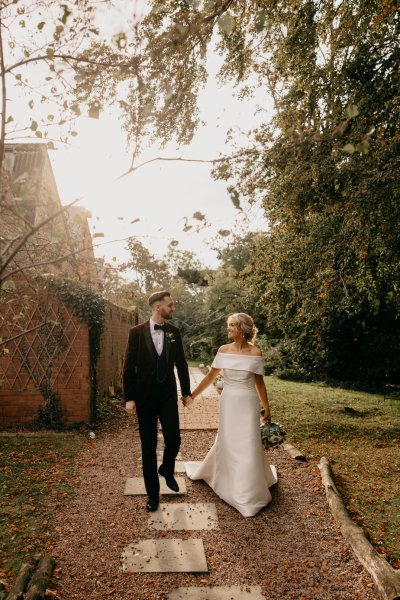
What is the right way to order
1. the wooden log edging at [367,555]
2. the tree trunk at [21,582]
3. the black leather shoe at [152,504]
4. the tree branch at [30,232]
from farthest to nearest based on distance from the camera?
the black leather shoe at [152,504]
the wooden log edging at [367,555]
the tree trunk at [21,582]
the tree branch at [30,232]

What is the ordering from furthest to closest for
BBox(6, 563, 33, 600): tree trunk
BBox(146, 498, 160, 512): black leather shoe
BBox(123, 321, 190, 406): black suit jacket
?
BBox(123, 321, 190, 406): black suit jacket
BBox(146, 498, 160, 512): black leather shoe
BBox(6, 563, 33, 600): tree trunk

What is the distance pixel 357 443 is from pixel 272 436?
1798 mm

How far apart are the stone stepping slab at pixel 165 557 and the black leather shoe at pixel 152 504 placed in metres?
0.64

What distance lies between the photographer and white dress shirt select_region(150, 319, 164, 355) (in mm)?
4761

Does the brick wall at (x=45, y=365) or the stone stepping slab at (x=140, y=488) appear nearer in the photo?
the stone stepping slab at (x=140, y=488)

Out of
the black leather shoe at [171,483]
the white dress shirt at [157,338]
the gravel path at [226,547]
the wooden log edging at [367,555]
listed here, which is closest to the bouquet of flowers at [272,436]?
the gravel path at [226,547]

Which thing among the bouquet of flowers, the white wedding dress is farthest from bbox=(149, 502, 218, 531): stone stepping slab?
the bouquet of flowers

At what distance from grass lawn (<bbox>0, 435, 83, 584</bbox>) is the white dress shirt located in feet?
6.12

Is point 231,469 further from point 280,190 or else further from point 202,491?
point 280,190

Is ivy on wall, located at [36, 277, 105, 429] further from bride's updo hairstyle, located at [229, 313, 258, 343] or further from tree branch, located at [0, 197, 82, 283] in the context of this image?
tree branch, located at [0, 197, 82, 283]

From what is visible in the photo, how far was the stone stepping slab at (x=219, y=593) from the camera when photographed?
3080mm

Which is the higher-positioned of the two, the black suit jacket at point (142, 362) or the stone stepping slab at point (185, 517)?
the black suit jacket at point (142, 362)

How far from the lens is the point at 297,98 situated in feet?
24.4

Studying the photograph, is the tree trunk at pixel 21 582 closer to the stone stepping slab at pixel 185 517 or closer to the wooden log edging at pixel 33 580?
the wooden log edging at pixel 33 580
